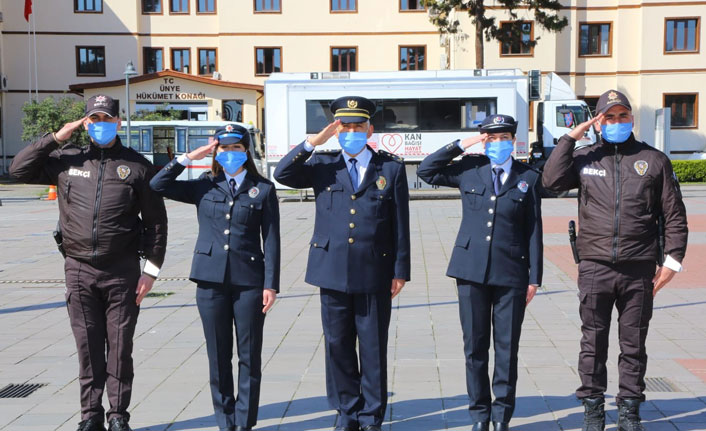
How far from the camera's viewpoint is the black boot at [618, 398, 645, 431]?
4941mm

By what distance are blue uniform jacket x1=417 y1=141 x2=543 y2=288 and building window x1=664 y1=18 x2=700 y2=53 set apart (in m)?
38.1

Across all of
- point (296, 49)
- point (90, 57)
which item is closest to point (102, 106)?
point (296, 49)

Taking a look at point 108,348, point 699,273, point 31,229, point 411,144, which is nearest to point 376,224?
point 108,348

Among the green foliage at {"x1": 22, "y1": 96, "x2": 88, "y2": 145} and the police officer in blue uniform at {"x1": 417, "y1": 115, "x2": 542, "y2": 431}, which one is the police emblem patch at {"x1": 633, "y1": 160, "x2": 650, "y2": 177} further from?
the green foliage at {"x1": 22, "y1": 96, "x2": 88, "y2": 145}

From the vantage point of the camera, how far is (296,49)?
143 ft

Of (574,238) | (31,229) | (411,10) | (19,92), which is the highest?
(411,10)

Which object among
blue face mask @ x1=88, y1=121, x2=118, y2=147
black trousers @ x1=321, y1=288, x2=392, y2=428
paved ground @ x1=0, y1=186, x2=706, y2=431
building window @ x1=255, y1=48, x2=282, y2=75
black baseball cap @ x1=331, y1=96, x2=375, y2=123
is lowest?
paved ground @ x1=0, y1=186, x2=706, y2=431

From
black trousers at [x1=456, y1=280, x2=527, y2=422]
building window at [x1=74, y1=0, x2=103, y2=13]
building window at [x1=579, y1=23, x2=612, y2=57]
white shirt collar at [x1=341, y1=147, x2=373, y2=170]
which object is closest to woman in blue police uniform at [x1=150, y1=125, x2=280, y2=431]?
white shirt collar at [x1=341, y1=147, x2=373, y2=170]

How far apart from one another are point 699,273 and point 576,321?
3.95m

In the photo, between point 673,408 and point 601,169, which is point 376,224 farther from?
Result: point 673,408

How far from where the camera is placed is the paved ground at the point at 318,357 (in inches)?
213

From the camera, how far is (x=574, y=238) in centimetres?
522

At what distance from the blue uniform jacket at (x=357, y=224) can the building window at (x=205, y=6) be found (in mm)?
41399

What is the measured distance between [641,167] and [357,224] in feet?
5.65
